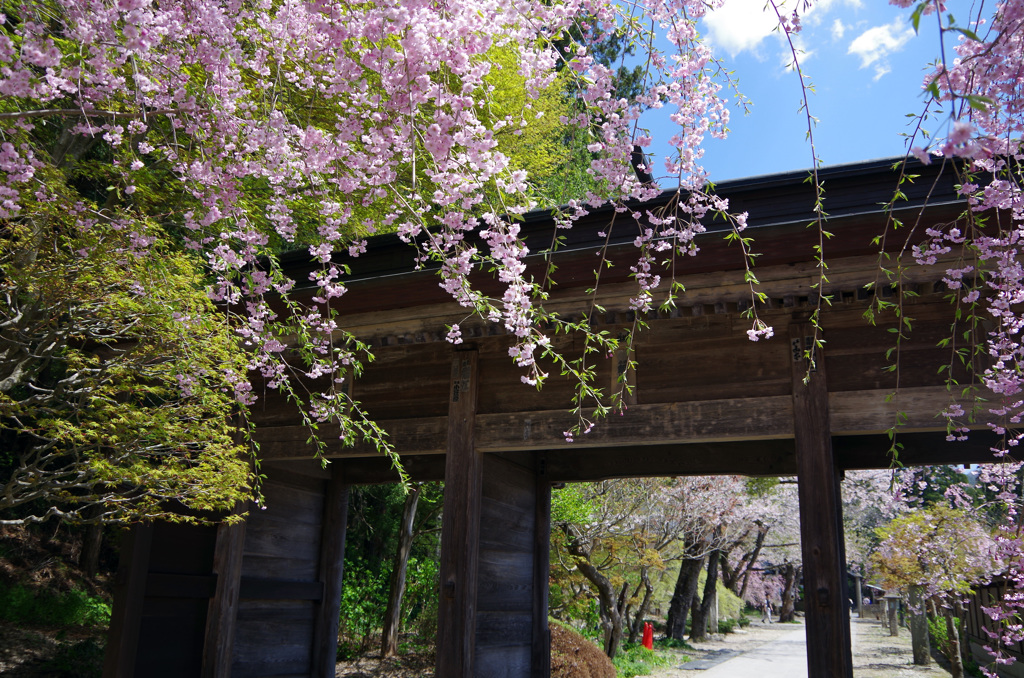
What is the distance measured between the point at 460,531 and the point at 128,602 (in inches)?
112

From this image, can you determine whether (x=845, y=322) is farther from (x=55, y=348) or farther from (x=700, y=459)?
(x=55, y=348)

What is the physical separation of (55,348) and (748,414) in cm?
550

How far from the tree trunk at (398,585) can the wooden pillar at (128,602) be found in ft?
23.9

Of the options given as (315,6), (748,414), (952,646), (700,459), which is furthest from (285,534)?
(952,646)

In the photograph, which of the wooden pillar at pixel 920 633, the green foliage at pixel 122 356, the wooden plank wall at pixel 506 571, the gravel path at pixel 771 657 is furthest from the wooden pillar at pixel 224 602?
the wooden pillar at pixel 920 633

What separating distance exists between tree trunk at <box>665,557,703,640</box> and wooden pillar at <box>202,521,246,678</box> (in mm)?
15748

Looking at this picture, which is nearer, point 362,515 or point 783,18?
point 783,18

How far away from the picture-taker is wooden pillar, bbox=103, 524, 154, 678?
6.05 metres

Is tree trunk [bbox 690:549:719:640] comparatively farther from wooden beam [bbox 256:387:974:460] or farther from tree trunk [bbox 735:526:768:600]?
wooden beam [bbox 256:387:974:460]

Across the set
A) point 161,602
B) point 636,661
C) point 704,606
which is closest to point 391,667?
point 636,661

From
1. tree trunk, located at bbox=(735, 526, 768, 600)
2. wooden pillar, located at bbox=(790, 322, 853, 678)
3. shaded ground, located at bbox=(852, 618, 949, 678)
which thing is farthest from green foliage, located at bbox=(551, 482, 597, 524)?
tree trunk, located at bbox=(735, 526, 768, 600)

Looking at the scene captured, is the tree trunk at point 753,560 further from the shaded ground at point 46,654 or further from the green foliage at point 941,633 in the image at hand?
the shaded ground at point 46,654

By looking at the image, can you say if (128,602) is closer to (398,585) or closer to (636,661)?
(398,585)

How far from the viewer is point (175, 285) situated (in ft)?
16.7
